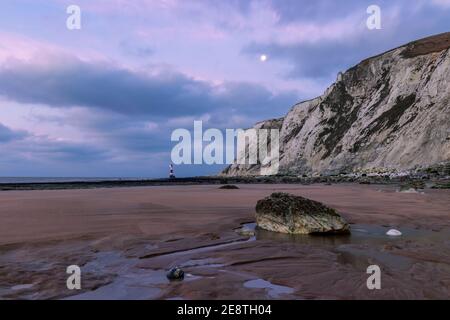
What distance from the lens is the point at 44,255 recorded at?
651cm

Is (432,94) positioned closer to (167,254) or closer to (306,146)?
(306,146)

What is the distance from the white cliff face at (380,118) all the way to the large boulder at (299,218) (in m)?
36.9

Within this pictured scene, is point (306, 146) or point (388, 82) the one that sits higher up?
point (388, 82)

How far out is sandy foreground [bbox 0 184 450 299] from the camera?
4.63m

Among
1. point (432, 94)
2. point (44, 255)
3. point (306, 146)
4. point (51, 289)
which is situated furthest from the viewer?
point (306, 146)

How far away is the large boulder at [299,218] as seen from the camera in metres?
8.73

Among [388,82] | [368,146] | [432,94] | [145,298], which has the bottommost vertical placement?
[145,298]

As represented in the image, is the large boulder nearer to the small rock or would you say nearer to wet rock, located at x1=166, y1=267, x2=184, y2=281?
the small rock

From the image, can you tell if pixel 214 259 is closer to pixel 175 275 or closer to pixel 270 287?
pixel 175 275

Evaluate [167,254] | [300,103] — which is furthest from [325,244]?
[300,103]

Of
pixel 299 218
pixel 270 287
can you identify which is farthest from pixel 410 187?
pixel 270 287

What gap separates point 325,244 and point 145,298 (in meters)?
4.24

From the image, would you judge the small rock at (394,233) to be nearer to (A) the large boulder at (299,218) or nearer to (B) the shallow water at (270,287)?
(A) the large boulder at (299,218)

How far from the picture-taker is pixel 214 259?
6.23 m
